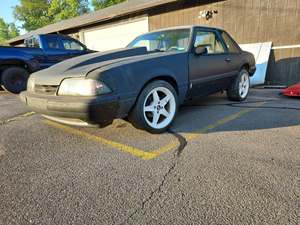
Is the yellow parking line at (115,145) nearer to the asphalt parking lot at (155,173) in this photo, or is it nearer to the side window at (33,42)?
the asphalt parking lot at (155,173)

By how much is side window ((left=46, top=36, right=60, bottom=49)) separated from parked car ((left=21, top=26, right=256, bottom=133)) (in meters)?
4.43

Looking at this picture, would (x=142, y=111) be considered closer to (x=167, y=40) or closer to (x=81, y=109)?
(x=81, y=109)

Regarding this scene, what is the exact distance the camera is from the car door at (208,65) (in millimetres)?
3869

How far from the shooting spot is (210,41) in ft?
14.9

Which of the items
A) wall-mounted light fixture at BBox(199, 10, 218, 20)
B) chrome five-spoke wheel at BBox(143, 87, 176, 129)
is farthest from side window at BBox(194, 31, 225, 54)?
wall-mounted light fixture at BBox(199, 10, 218, 20)

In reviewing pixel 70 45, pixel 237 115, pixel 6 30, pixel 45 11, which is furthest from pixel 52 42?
pixel 6 30

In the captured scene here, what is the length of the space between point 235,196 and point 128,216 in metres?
0.89

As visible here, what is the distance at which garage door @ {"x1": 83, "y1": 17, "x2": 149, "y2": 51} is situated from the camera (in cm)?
1137

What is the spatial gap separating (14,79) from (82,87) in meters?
5.47

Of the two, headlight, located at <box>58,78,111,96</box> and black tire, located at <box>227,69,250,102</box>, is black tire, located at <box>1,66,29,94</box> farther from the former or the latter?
black tire, located at <box>227,69,250,102</box>

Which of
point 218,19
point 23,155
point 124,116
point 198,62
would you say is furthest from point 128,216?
point 218,19

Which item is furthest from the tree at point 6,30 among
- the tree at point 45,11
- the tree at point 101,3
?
the tree at point 101,3

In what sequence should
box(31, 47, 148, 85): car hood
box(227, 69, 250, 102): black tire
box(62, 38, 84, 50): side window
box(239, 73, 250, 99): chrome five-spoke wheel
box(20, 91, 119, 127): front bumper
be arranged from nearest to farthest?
box(20, 91, 119, 127): front bumper, box(31, 47, 148, 85): car hood, box(227, 69, 250, 102): black tire, box(239, 73, 250, 99): chrome five-spoke wheel, box(62, 38, 84, 50): side window

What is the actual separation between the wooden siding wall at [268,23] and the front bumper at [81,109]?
6.71 m
